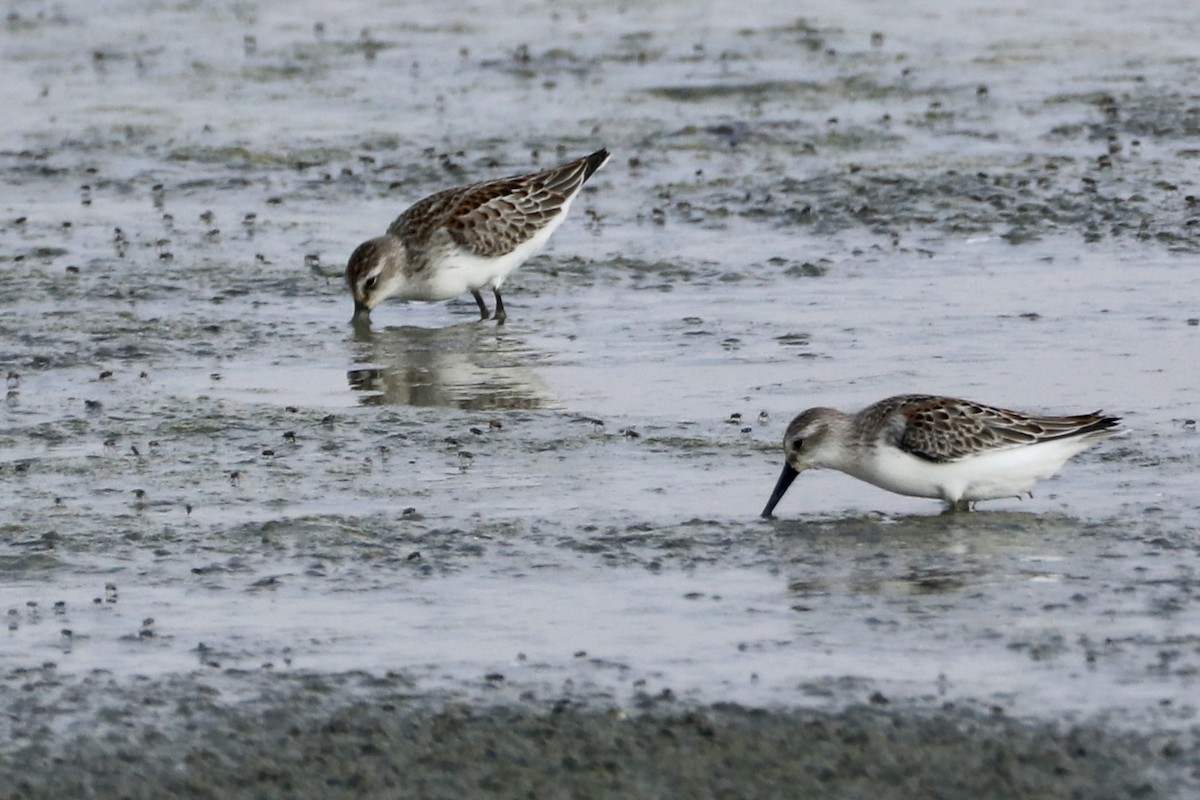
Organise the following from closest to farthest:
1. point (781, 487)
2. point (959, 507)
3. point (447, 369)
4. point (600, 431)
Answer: point (781, 487), point (959, 507), point (600, 431), point (447, 369)

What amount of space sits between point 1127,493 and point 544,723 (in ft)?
13.0

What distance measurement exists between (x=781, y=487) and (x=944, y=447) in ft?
2.52

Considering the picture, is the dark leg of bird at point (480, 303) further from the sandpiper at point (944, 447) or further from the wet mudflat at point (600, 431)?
the sandpiper at point (944, 447)

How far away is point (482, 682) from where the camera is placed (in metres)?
8.44

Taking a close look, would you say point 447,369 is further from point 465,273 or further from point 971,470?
point 971,470

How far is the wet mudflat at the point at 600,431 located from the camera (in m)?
7.98

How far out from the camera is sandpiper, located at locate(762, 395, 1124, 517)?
417 inches

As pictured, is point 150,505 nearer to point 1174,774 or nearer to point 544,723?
point 544,723

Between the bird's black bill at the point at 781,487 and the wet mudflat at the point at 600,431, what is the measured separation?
94 mm

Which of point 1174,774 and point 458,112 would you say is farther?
point 458,112

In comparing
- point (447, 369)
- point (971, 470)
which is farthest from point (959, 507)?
point (447, 369)

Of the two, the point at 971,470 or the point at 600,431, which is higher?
the point at 971,470

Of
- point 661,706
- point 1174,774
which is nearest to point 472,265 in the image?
point 661,706

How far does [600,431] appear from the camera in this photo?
40.4 feet
